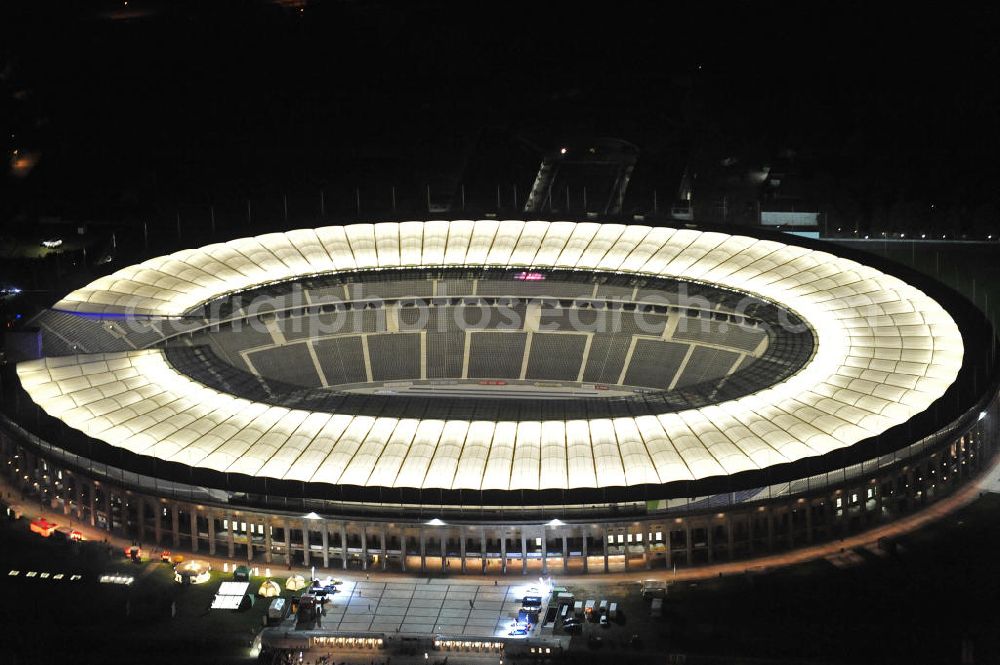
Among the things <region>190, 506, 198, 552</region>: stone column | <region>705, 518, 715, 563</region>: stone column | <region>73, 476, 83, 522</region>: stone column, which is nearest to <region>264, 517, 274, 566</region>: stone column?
<region>190, 506, 198, 552</region>: stone column

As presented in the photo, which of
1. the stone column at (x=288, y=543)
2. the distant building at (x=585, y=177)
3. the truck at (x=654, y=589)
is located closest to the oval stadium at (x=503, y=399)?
the stone column at (x=288, y=543)

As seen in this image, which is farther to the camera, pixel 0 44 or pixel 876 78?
pixel 0 44

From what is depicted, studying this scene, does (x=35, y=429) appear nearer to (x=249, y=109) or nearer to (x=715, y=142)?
(x=249, y=109)

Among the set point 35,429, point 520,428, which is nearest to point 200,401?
point 35,429

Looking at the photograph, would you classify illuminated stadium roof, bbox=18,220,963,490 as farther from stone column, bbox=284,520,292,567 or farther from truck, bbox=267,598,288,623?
truck, bbox=267,598,288,623

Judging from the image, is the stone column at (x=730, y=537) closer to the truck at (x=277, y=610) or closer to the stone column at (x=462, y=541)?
the stone column at (x=462, y=541)
